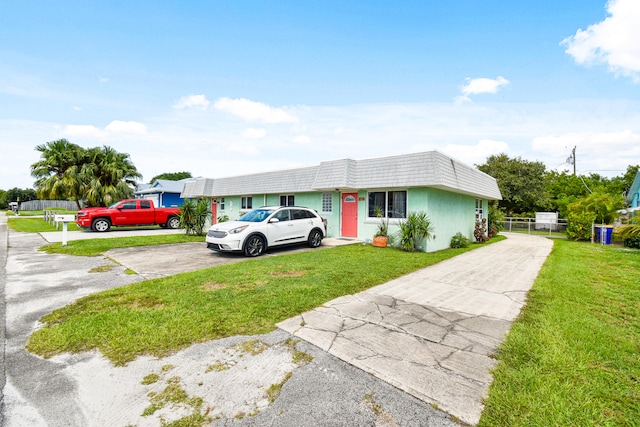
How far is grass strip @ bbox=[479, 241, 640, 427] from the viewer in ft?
6.87

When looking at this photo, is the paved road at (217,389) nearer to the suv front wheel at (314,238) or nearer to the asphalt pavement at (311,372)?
the asphalt pavement at (311,372)

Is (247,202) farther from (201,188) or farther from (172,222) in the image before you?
(172,222)

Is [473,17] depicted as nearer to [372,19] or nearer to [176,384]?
[372,19]

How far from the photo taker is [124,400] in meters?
2.31

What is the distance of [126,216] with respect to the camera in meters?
17.5

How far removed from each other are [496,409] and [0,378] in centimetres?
428

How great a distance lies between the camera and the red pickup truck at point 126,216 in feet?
54.4

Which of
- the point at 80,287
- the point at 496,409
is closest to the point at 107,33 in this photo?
the point at 80,287

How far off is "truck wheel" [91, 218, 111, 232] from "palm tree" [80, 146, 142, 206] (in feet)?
34.3

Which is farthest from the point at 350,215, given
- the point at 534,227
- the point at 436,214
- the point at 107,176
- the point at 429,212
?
the point at 107,176

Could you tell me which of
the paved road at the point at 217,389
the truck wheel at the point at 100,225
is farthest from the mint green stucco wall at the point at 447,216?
the truck wheel at the point at 100,225

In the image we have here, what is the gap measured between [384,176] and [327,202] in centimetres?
361

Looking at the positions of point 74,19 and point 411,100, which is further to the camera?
point 411,100

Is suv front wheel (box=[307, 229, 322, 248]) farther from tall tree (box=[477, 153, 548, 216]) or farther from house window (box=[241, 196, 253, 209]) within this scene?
tall tree (box=[477, 153, 548, 216])
